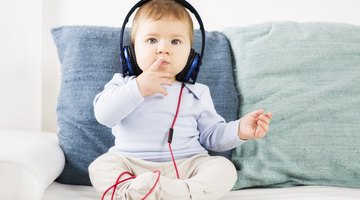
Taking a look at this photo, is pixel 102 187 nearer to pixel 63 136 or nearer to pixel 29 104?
pixel 63 136

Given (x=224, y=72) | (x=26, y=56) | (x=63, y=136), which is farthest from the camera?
(x=26, y=56)

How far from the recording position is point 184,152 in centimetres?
115

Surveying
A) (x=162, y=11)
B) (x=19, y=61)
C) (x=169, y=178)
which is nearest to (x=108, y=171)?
(x=169, y=178)

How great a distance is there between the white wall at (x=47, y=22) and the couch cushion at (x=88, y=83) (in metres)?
0.33

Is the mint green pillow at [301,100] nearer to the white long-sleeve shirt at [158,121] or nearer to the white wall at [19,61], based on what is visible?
the white long-sleeve shirt at [158,121]

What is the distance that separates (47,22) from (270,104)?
97 centimetres

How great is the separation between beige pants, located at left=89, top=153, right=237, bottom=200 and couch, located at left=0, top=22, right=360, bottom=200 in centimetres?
12

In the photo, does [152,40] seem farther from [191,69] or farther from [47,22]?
[47,22]

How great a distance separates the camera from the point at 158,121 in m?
1.14

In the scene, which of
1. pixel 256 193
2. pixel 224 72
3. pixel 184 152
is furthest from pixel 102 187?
pixel 224 72

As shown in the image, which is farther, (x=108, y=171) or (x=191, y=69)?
(x=191, y=69)

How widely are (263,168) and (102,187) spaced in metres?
0.48

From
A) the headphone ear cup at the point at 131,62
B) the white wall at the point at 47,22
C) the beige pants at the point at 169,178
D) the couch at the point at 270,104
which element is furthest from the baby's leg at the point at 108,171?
the white wall at the point at 47,22

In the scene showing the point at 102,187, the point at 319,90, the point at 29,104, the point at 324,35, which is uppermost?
the point at 324,35
